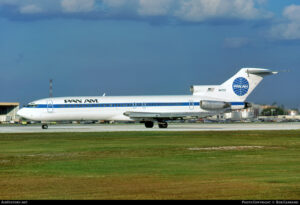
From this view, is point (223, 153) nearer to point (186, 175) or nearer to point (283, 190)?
point (186, 175)

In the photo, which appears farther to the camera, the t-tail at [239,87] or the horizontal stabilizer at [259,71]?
the t-tail at [239,87]

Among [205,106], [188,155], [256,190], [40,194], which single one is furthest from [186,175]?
[205,106]

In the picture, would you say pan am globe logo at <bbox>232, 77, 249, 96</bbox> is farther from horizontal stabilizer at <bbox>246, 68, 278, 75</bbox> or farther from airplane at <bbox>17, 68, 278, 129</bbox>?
horizontal stabilizer at <bbox>246, 68, 278, 75</bbox>

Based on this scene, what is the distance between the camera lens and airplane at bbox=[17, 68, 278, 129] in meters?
67.7

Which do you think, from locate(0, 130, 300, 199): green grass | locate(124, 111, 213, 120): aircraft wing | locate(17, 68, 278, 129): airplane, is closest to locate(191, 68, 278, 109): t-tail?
locate(17, 68, 278, 129): airplane

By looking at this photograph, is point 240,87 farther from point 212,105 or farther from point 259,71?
point 212,105

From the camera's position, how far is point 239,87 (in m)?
69.2

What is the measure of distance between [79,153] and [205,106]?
1544 inches

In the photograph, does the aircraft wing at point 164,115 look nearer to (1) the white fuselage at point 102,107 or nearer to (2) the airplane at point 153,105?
(2) the airplane at point 153,105

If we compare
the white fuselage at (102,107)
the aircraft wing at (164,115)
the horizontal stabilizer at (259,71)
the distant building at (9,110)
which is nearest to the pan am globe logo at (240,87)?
the horizontal stabilizer at (259,71)

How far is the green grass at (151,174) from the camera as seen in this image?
1591cm

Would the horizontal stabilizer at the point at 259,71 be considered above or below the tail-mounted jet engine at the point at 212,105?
above

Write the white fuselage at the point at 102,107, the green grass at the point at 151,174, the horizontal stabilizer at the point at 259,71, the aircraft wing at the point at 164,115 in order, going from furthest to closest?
the horizontal stabilizer at the point at 259,71
the white fuselage at the point at 102,107
the aircraft wing at the point at 164,115
the green grass at the point at 151,174

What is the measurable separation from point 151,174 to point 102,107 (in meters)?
48.2
